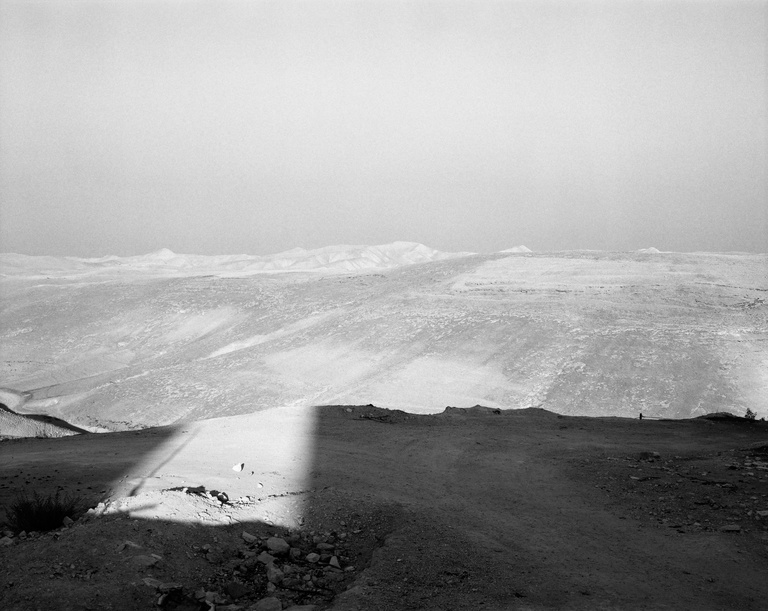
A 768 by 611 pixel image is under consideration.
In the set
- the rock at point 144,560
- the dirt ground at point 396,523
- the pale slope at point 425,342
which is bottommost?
the pale slope at point 425,342

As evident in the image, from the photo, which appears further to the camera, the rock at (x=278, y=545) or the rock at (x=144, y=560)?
the rock at (x=278, y=545)

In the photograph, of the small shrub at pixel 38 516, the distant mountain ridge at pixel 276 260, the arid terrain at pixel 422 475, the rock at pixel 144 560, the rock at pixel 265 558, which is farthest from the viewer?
the distant mountain ridge at pixel 276 260

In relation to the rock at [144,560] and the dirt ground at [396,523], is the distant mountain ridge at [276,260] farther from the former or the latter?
the rock at [144,560]

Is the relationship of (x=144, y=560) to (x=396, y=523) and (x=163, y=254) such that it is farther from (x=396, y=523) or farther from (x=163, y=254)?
(x=163, y=254)

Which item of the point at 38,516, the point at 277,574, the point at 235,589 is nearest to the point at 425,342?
the point at 38,516

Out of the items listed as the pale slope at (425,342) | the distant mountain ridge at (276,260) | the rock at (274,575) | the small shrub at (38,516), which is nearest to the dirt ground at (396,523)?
the rock at (274,575)

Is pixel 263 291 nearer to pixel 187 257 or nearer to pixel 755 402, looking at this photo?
pixel 755 402

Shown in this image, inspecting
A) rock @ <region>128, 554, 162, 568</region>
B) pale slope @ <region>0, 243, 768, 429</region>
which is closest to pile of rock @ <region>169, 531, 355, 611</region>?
rock @ <region>128, 554, 162, 568</region>
